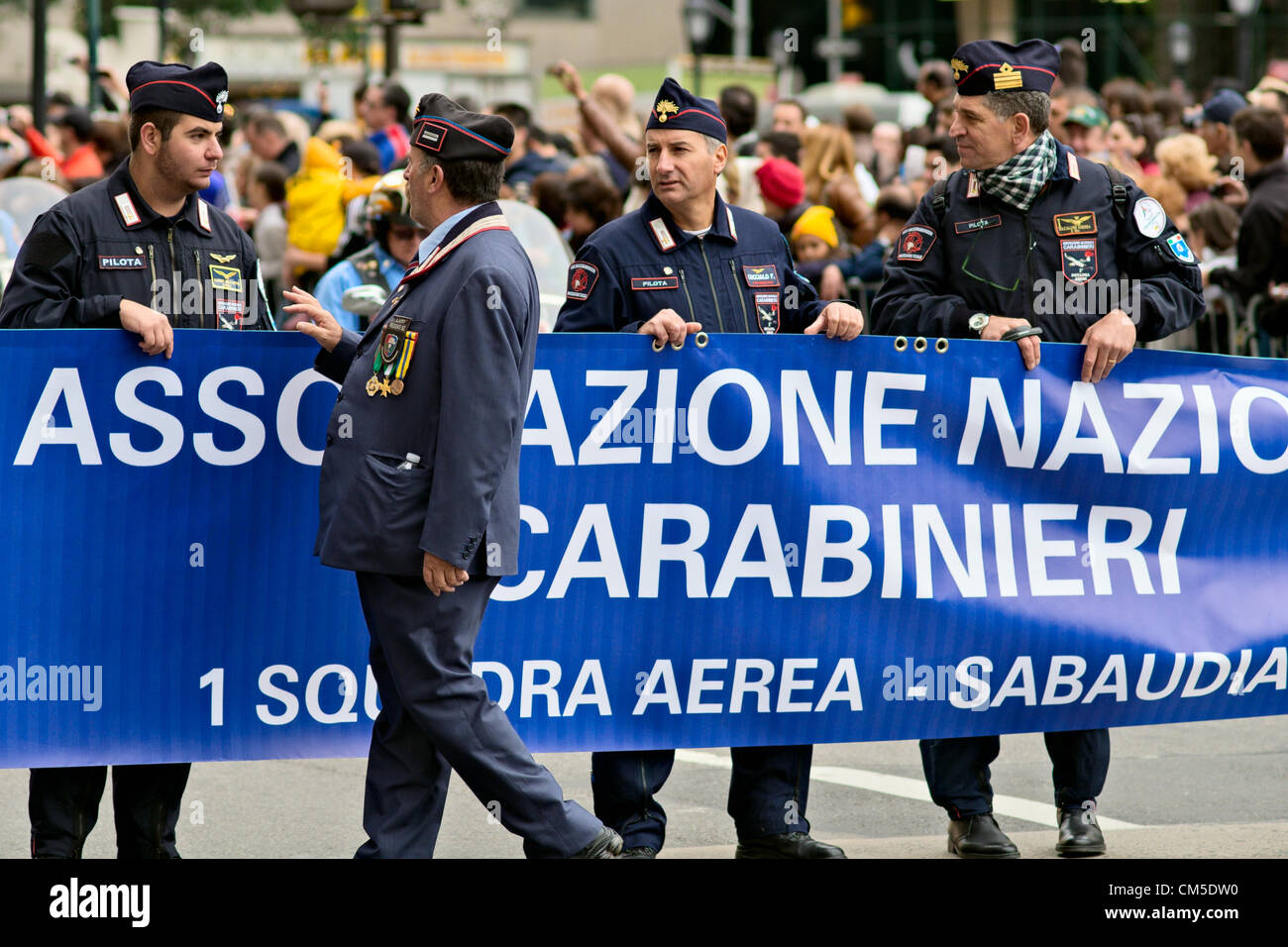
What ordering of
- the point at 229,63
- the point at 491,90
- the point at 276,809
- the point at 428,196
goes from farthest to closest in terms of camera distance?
the point at 229,63, the point at 491,90, the point at 276,809, the point at 428,196

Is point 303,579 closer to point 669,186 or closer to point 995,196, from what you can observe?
point 669,186

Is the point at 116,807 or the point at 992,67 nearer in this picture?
the point at 116,807

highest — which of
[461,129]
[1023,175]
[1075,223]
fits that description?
[461,129]

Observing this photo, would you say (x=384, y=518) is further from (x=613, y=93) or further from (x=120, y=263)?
(x=613, y=93)

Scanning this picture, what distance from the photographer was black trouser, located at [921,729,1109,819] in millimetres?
5801

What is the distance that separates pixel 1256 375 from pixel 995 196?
1.01 meters

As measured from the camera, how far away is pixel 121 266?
5297 millimetres

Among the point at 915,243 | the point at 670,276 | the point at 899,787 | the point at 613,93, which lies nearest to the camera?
the point at 670,276

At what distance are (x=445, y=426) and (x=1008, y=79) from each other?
7.48 feet

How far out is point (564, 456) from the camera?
548 centimetres

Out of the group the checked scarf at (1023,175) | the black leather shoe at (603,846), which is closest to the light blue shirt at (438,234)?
the black leather shoe at (603,846)

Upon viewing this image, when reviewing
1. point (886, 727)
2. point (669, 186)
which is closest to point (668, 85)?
point (669, 186)

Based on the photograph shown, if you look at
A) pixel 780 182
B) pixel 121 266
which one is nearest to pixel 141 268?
pixel 121 266

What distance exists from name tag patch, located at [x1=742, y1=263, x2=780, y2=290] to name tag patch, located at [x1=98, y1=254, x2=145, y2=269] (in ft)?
5.88
